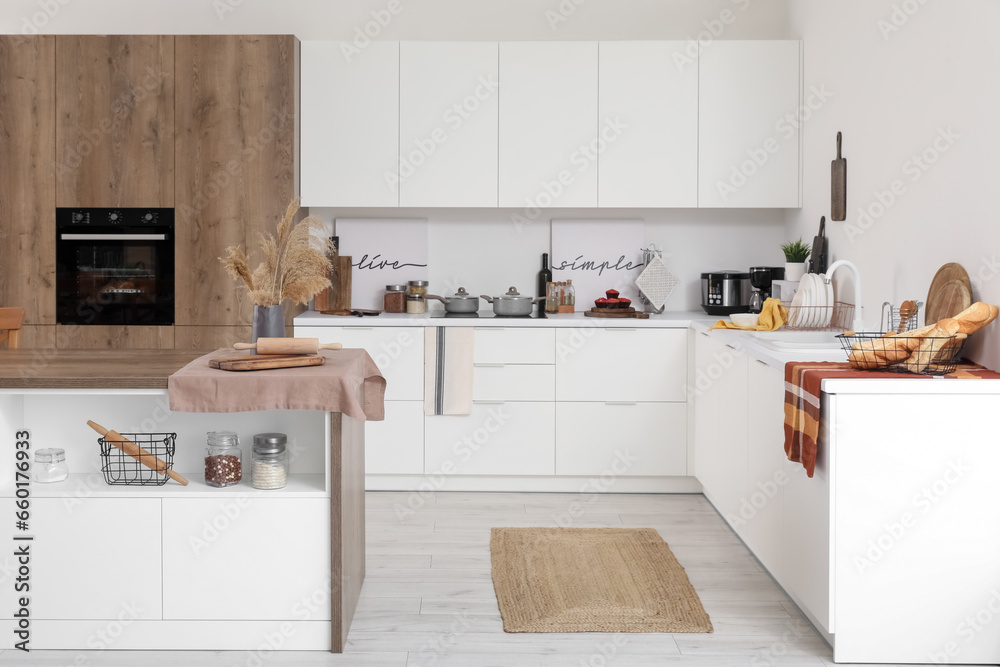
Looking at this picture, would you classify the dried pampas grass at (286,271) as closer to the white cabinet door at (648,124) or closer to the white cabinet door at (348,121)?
the white cabinet door at (348,121)

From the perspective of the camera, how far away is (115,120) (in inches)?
169

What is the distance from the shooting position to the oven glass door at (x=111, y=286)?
4371 mm

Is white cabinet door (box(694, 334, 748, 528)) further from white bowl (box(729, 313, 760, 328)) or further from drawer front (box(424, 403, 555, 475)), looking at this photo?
drawer front (box(424, 403, 555, 475))

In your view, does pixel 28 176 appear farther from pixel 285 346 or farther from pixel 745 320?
pixel 745 320

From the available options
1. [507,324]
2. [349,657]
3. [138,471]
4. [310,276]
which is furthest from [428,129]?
[349,657]

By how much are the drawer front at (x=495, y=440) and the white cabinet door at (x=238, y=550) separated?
181 centimetres

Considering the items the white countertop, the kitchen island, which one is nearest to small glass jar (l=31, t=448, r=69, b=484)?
the kitchen island

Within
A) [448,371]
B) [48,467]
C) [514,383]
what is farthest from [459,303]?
[48,467]

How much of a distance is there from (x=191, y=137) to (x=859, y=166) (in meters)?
3.04

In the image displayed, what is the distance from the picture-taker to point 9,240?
14.3ft

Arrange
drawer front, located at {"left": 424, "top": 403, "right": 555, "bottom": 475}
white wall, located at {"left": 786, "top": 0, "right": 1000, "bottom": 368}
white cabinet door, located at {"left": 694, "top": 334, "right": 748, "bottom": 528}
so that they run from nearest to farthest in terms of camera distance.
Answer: white wall, located at {"left": 786, "top": 0, "right": 1000, "bottom": 368}, white cabinet door, located at {"left": 694, "top": 334, "right": 748, "bottom": 528}, drawer front, located at {"left": 424, "top": 403, "right": 555, "bottom": 475}

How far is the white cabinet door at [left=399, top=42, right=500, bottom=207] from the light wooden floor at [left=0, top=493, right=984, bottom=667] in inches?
64.9

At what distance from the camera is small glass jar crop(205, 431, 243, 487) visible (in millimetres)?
2535

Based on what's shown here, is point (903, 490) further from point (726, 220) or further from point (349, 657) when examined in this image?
point (726, 220)
